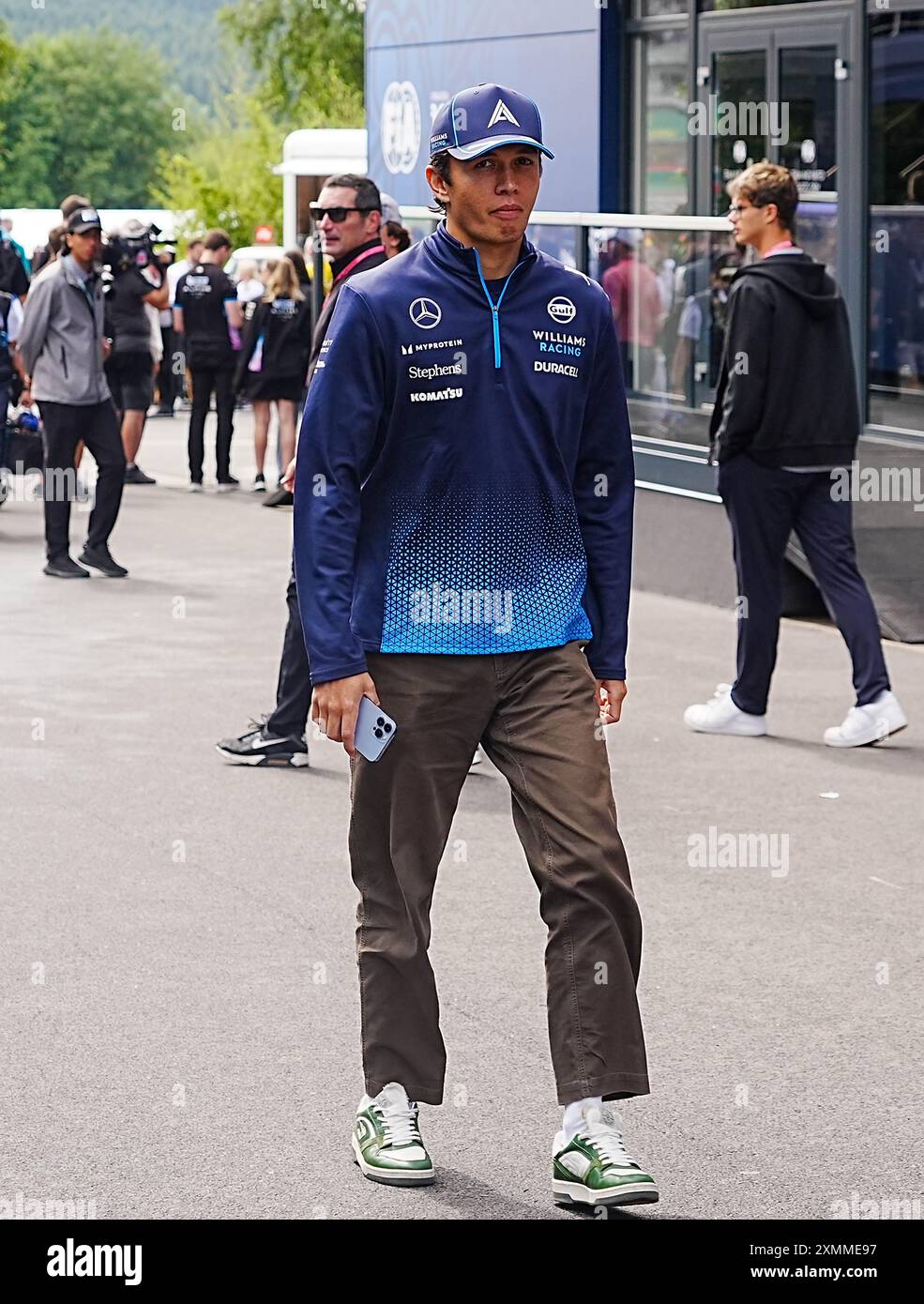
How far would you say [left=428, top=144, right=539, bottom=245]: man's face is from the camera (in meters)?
4.25

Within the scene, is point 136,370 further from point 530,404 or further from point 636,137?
point 530,404

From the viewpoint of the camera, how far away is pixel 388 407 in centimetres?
433

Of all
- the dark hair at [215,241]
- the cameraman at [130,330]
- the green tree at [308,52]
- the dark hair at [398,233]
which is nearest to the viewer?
the dark hair at [398,233]

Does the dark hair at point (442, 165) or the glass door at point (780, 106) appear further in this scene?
the glass door at point (780, 106)

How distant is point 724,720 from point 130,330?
33.4 ft

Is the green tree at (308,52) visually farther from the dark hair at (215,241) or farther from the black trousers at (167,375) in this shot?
the dark hair at (215,241)

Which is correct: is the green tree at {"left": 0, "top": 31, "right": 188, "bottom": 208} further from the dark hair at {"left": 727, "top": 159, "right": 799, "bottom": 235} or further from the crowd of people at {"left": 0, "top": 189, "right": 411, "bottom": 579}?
the dark hair at {"left": 727, "top": 159, "right": 799, "bottom": 235}

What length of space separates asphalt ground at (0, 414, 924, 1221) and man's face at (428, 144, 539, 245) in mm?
1768

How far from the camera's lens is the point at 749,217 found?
8.79 meters

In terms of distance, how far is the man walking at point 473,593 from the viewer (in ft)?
14.0

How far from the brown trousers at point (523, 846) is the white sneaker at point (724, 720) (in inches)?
186

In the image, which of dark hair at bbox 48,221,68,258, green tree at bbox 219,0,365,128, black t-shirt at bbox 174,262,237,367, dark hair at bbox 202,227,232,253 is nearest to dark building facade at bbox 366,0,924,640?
dark hair at bbox 48,221,68,258

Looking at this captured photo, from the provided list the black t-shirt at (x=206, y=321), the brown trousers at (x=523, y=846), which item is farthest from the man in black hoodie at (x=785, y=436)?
the black t-shirt at (x=206, y=321)

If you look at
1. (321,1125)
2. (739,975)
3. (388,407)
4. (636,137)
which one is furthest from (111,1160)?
(636,137)
